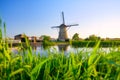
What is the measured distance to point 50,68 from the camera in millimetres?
2465

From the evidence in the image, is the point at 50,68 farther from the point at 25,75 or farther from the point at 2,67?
the point at 2,67

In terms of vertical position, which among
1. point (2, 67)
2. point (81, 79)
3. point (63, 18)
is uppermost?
point (63, 18)

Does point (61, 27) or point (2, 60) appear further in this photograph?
point (61, 27)

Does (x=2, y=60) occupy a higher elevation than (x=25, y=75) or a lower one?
higher

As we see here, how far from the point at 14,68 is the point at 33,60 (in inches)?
9.3

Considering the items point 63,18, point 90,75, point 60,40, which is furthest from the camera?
point 60,40

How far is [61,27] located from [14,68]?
62367 mm

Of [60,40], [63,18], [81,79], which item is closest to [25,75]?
[81,79]

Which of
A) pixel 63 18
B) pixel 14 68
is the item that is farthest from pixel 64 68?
pixel 63 18

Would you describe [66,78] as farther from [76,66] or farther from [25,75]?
[25,75]

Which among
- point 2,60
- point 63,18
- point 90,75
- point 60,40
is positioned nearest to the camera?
point 2,60

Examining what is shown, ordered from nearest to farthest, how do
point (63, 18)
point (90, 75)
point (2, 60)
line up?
point (2, 60) < point (90, 75) < point (63, 18)

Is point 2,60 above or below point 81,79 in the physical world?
above

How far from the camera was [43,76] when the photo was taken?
7.45ft
